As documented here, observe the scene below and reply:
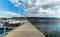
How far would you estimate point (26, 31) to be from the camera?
2.54 meters

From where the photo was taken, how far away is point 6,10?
8.59ft

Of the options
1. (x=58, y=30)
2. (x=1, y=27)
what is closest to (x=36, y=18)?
(x=58, y=30)

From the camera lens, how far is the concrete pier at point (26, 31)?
2.46m

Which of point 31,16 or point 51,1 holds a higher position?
point 51,1

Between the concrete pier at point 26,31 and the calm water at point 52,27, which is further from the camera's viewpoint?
the calm water at point 52,27

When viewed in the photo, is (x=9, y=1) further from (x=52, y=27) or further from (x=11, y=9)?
(x=52, y=27)

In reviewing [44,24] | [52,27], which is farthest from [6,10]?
[52,27]

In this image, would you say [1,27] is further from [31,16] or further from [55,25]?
[55,25]

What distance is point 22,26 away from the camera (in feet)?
8.43

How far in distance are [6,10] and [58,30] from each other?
1.07 metres

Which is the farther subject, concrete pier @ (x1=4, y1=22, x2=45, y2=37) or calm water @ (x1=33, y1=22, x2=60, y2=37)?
calm water @ (x1=33, y1=22, x2=60, y2=37)

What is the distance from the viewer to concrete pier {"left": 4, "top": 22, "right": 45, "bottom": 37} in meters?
2.46

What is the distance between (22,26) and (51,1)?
0.73m

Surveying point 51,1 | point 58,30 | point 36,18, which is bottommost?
point 58,30
